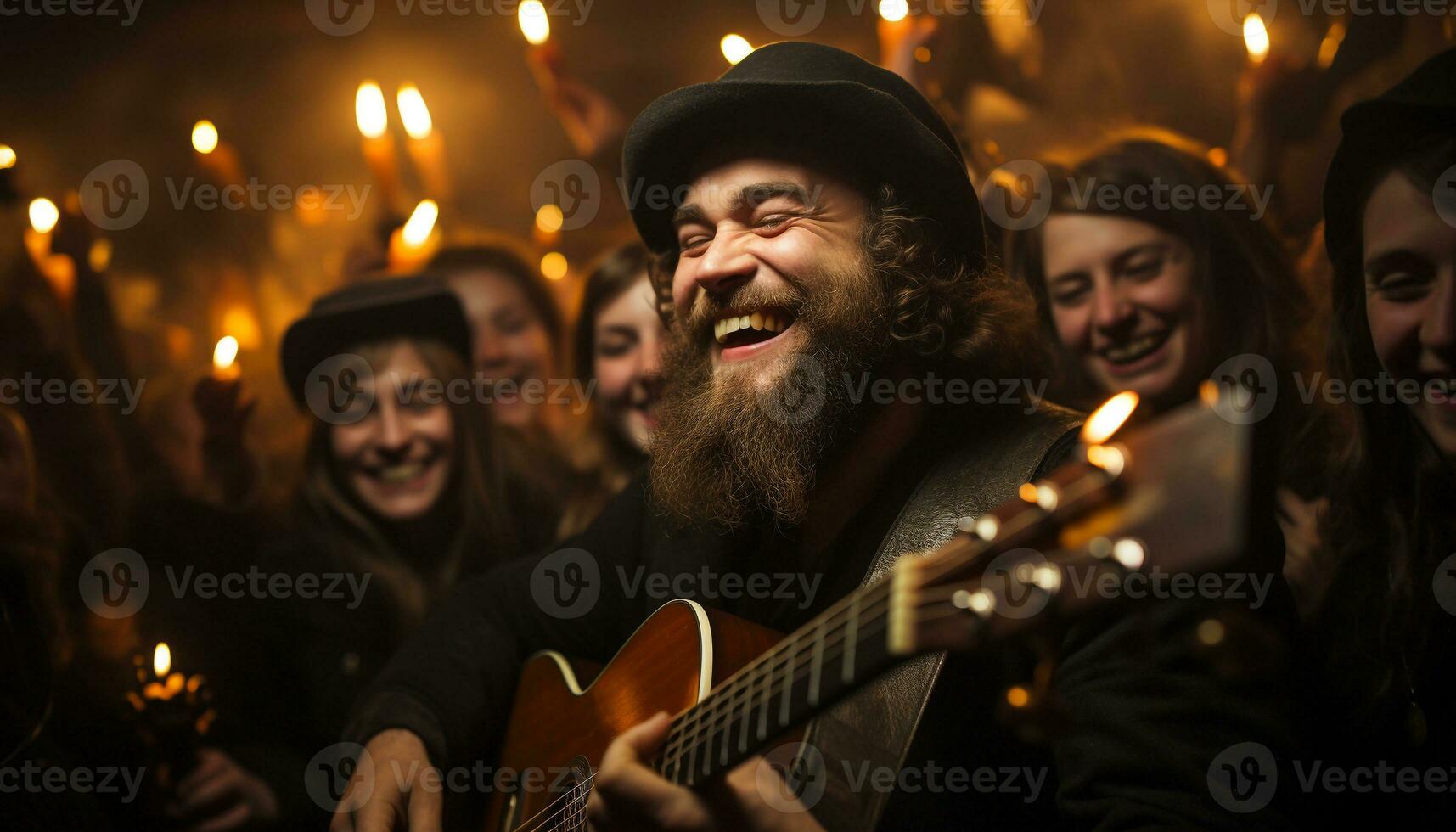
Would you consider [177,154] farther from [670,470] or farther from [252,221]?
[670,470]

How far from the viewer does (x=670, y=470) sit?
2.16 m

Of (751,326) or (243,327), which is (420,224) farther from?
(751,326)

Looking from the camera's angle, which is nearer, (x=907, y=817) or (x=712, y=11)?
(x=907, y=817)

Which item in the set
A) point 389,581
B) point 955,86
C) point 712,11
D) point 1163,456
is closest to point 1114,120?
point 955,86

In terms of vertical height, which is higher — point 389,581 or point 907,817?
point 389,581

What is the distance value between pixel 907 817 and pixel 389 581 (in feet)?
6.11

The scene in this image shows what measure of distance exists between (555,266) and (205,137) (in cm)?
146

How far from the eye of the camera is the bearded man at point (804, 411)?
175 centimetres

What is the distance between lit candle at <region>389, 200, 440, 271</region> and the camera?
116 inches

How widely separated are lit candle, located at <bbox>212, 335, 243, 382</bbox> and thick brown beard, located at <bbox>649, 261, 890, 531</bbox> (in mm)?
1829

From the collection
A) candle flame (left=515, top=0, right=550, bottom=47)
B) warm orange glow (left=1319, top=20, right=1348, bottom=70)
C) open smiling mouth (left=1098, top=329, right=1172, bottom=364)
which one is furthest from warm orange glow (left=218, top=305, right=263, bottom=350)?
warm orange glow (left=1319, top=20, right=1348, bottom=70)

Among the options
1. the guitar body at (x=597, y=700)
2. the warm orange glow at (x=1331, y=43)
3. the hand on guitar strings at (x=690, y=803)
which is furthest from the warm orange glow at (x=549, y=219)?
the warm orange glow at (x=1331, y=43)

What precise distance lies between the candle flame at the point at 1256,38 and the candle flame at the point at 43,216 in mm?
3693

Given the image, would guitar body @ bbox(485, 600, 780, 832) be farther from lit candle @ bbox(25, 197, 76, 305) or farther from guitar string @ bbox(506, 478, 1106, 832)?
lit candle @ bbox(25, 197, 76, 305)
